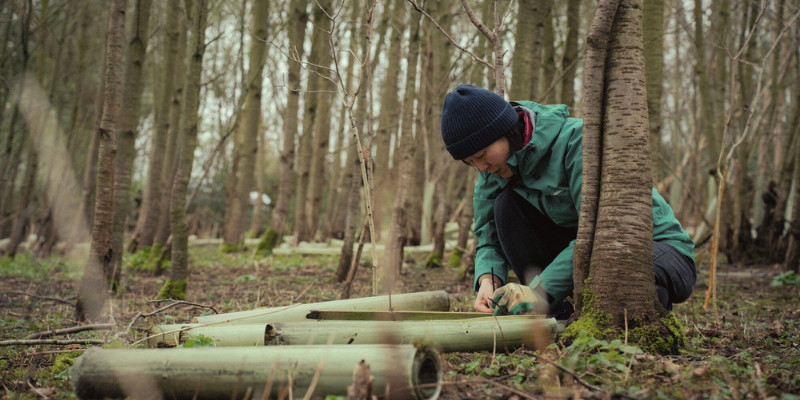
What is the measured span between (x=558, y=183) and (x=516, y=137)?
31 centimetres

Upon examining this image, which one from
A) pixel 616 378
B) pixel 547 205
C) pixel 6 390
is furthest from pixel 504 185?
pixel 6 390

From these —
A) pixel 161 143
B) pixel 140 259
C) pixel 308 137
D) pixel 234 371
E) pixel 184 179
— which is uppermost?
pixel 308 137

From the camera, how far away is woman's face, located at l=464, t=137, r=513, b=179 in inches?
101

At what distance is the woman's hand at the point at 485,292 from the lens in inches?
105

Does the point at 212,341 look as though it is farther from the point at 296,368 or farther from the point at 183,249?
the point at 183,249

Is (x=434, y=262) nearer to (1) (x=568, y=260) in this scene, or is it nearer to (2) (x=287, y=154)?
(2) (x=287, y=154)

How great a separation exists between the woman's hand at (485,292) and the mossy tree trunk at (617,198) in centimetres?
55

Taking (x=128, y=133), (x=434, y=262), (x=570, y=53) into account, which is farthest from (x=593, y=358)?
(x=434, y=262)

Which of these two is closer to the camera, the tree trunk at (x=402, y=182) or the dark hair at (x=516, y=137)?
the dark hair at (x=516, y=137)

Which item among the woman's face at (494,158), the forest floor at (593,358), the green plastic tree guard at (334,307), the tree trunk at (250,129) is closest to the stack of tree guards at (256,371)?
the forest floor at (593,358)

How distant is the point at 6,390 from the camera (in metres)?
1.85

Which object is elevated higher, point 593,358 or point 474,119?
point 474,119

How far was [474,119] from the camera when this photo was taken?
2.45 metres

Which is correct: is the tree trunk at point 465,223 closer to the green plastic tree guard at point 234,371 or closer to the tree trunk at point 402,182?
the tree trunk at point 402,182
